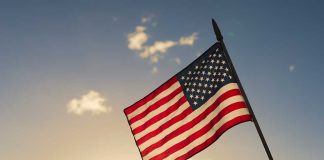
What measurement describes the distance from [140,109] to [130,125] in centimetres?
61

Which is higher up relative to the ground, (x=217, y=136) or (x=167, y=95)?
(x=167, y=95)

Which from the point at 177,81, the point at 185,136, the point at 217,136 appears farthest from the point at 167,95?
the point at 217,136

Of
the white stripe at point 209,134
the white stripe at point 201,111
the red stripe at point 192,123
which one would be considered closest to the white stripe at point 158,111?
the white stripe at point 201,111

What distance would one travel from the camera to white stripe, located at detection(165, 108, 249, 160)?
28.9 ft

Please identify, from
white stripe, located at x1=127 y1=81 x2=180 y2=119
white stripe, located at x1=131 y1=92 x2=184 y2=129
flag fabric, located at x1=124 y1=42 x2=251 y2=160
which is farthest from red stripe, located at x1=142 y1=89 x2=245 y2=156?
white stripe, located at x1=127 y1=81 x2=180 y2=119

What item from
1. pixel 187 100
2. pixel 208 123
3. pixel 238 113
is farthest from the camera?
pixel 187 100

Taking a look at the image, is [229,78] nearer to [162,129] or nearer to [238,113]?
[238,113]

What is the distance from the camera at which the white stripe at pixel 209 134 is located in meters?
8.82

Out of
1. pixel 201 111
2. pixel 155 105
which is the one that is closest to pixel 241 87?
pixel 201 111

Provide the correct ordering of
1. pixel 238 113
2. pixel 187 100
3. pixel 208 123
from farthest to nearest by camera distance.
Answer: pixel 187 100
pixel 208 123
pixel 238 113

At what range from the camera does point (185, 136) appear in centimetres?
970

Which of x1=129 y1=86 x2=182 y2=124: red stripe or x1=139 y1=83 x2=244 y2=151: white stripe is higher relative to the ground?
x1=129 y1=86 x2=182 y2=124: red stripe

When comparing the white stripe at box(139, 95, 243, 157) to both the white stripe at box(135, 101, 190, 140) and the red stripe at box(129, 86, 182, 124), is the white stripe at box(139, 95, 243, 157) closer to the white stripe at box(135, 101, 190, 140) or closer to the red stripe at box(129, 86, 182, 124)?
the white stripe at box(135, 101, 190, 140)

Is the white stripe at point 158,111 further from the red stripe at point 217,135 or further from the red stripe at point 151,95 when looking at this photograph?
the red stripe at point 217,135
